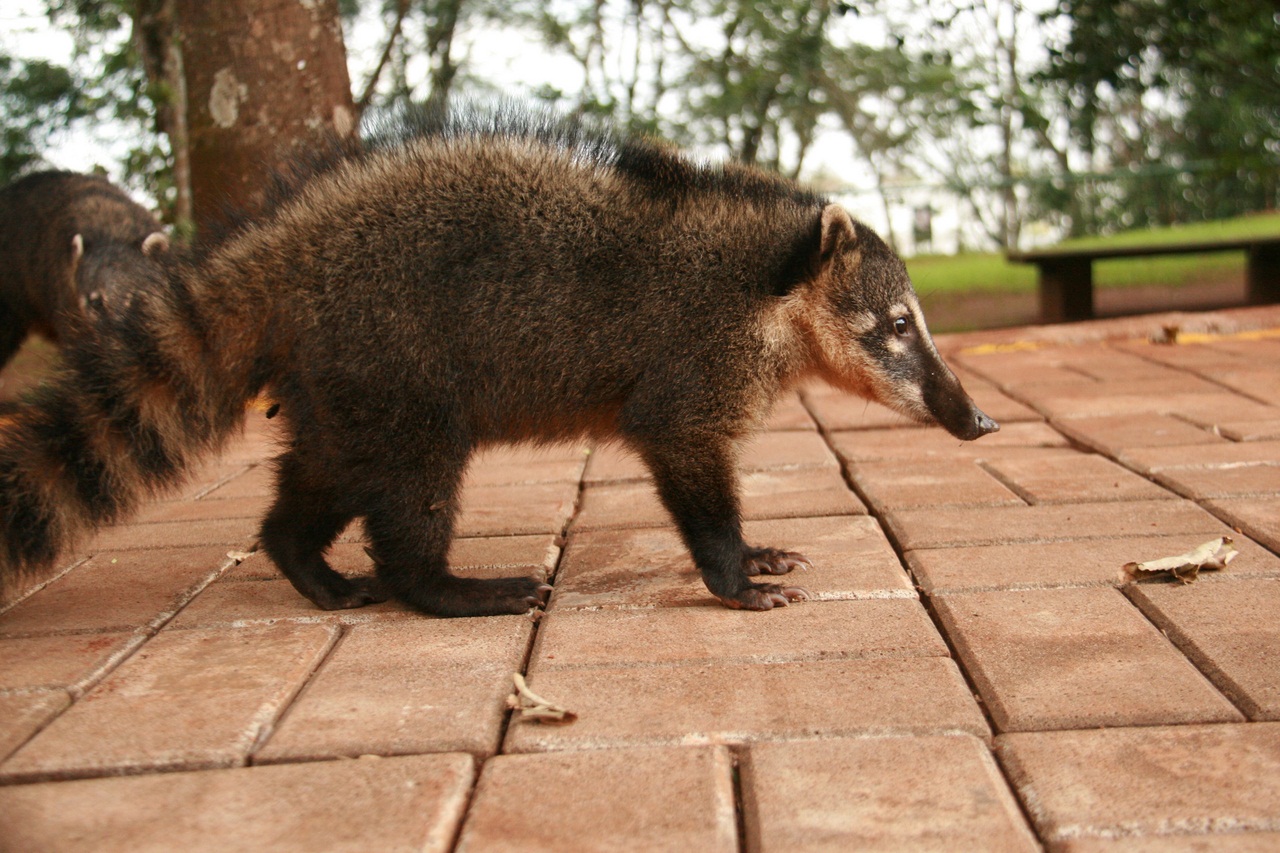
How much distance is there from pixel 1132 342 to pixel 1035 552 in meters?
4.77

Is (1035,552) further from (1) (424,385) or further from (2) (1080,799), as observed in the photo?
(1) (424,385)

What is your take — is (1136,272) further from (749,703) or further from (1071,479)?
(749,703)

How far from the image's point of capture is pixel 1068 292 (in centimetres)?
962

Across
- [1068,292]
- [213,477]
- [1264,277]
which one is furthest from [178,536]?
[1264,277]

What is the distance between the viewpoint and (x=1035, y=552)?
11.5 ft

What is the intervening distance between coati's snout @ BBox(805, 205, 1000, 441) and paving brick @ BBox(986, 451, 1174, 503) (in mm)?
419

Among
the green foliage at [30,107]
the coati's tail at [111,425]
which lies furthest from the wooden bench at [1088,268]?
the green foliage at [30,107]

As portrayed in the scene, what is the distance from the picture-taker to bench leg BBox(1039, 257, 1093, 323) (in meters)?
9.60

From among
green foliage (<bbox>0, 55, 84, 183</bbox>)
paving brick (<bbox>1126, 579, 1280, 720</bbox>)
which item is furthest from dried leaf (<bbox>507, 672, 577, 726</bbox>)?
green foliage (<bbox>0, 55, 84, 183</bbox>)

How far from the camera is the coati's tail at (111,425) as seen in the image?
305 centimetres

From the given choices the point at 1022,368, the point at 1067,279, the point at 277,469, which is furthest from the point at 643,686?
the point at 1067,279

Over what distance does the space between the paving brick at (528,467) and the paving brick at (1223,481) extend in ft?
7.32

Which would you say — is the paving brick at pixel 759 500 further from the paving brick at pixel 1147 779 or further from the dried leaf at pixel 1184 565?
the paving brick at pixel 1147 779

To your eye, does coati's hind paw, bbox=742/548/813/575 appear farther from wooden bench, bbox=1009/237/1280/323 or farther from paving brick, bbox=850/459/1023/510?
wooden bench, bbox=1009/237/1280/323
